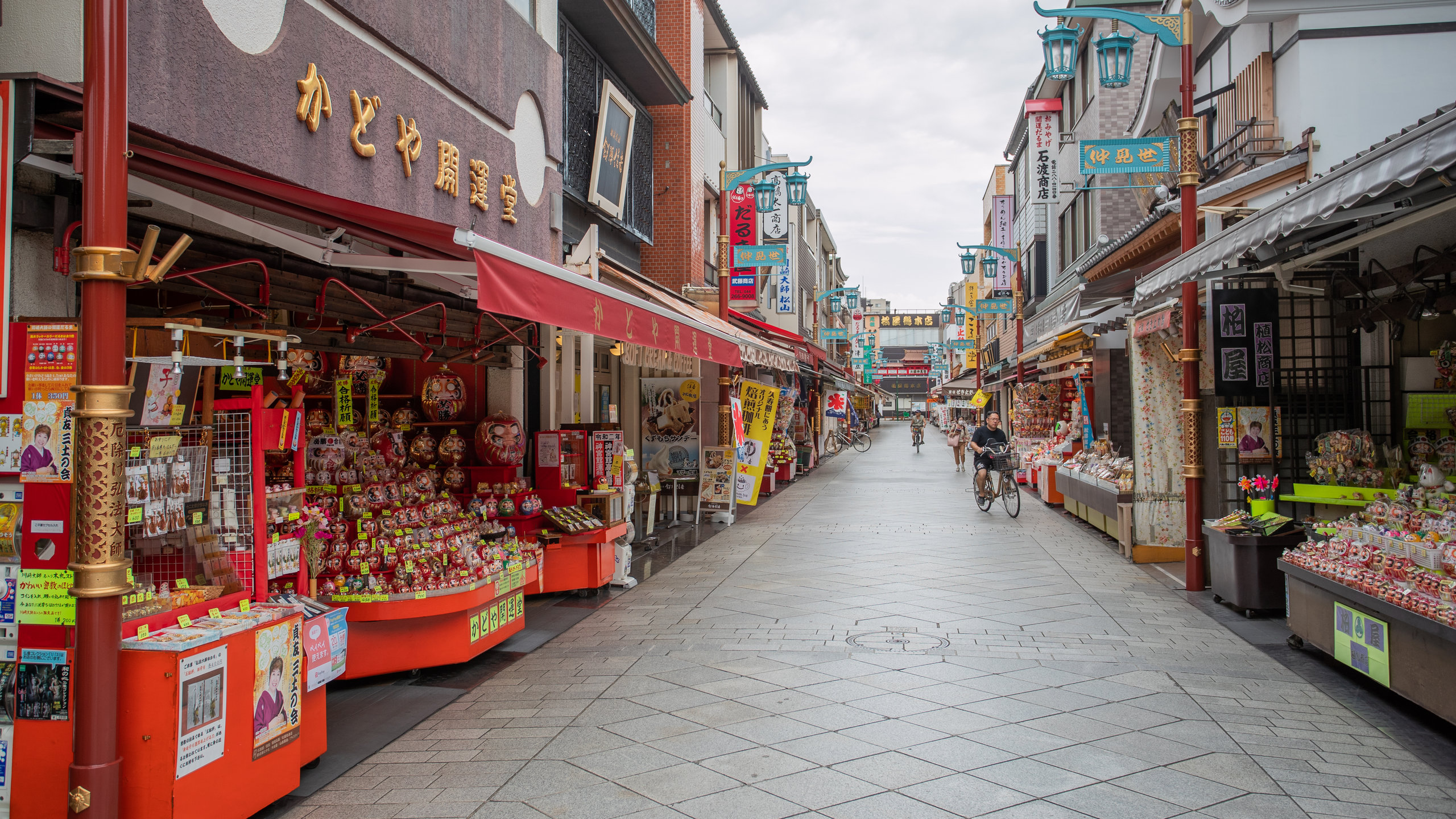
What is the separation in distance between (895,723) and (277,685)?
329 centimetres

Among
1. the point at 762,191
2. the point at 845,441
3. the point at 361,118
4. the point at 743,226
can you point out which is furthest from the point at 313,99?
the point at 845,441

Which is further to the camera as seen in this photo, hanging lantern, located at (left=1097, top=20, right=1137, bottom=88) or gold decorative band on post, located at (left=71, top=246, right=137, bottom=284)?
hanging lantern, located at (left=1097, top=20, right=1137, bottom=88)

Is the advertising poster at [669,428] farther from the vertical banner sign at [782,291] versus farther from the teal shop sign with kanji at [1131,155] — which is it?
the vertical banner sign at [782,291]

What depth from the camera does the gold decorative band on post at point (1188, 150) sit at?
880 cm

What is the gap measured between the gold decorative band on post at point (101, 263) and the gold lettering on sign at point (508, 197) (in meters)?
5.68

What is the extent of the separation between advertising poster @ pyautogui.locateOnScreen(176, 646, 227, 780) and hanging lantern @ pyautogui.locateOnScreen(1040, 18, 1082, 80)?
9709 millimetres

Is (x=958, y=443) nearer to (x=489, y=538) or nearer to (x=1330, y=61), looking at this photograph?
(x=1330, y=61)

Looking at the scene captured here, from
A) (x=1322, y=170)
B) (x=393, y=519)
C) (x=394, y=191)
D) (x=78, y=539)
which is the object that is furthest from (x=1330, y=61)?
(x=78, y=539)

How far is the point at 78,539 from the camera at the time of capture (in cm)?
328

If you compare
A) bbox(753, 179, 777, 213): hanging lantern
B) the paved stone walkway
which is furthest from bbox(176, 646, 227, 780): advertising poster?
bbox(753, 179, 777, 213): hanging lantern

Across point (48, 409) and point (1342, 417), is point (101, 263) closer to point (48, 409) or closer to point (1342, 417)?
point (48, 409)

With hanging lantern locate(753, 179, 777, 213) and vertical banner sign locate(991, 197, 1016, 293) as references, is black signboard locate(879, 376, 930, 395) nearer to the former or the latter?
vertical banner sign locate(991, 197, 1016, 293)

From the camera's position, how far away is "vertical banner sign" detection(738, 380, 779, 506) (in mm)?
15164

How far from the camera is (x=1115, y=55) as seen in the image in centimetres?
998
